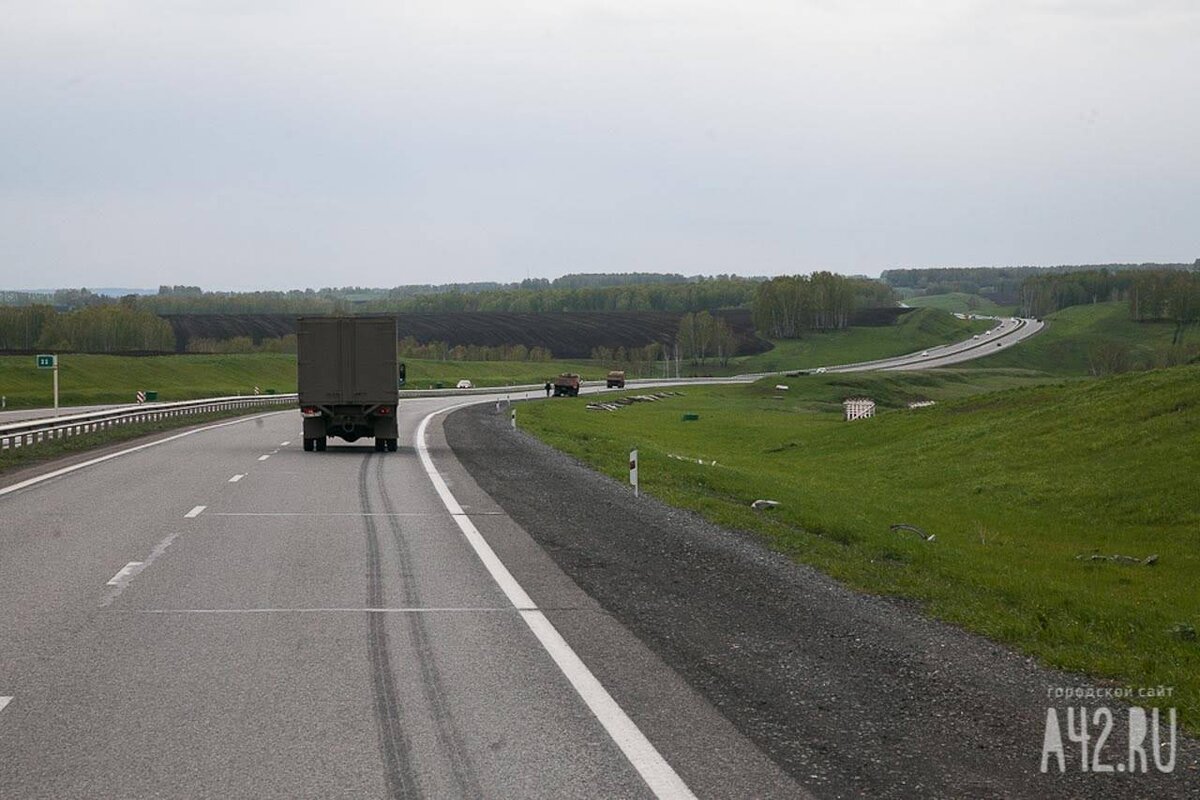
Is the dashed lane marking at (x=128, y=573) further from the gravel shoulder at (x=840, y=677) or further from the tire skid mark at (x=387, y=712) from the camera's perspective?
the gravel shoulder at (x=840, y=677)

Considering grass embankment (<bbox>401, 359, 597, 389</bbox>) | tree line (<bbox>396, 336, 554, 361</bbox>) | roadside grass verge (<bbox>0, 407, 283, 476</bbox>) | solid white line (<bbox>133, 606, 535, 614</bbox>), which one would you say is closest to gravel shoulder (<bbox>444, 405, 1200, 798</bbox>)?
solid white line (<bbox>133, 606, 535, 614</bbox>)

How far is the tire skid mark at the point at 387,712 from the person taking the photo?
260 inches

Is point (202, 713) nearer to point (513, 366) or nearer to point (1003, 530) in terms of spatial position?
point (1003, 530)

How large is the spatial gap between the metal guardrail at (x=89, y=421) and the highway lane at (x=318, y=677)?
1992 centimetres

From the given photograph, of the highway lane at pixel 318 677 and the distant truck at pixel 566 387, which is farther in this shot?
the distant truck at pixel 566 387

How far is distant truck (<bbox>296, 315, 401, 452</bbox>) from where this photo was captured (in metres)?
34.6

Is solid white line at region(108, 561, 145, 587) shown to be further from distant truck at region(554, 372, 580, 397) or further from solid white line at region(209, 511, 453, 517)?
distant truck at region(554, 372, 580, 397)

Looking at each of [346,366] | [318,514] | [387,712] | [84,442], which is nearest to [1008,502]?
[346,366]

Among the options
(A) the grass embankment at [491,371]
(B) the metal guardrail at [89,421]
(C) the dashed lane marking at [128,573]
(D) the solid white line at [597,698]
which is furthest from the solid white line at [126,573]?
(A) the grass embankment at [491,371]

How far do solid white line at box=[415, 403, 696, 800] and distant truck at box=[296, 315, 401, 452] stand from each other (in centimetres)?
1948

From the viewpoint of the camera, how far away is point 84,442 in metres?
39.8

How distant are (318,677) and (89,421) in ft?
125

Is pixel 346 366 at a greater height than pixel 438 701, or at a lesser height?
greater

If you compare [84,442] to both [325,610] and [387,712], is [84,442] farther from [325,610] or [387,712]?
[387,712]
